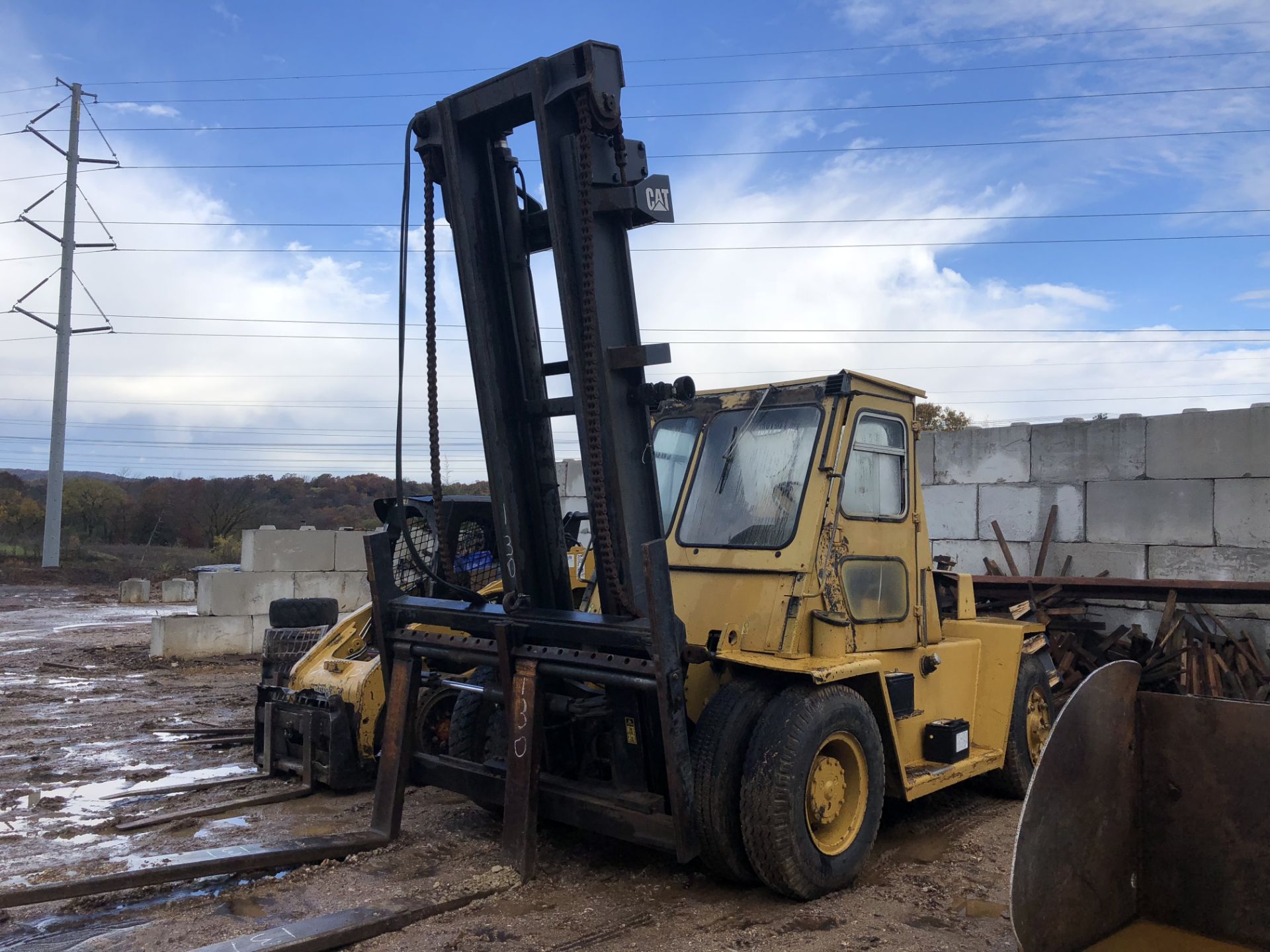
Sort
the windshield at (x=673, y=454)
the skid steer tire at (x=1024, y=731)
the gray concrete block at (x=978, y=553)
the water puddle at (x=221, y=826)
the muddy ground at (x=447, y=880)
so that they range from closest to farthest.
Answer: the muddy ground at (x=447, y=880), the water puddle at (x=221, y=826), the windshield at (x=673, y=454), the skid steer tire at (x=1024, y=731), the gray concrete block at (x=978, y=553)

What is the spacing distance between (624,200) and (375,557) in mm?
2197

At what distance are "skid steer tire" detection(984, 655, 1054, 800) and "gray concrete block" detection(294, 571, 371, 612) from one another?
28.1 ft

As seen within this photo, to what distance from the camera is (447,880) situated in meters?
4.44

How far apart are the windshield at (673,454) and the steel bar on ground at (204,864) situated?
2.28 meters

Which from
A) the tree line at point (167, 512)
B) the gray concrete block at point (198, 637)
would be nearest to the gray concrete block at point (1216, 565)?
the gray concrete block at point (198, 637)

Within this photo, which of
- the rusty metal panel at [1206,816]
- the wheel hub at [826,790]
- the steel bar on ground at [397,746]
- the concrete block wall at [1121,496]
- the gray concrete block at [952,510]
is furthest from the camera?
the gray concrete block at [952,510]

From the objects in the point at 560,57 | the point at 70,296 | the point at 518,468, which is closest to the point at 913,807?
the point at 518,468

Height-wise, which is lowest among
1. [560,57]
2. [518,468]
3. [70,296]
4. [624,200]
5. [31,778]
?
[31,778]

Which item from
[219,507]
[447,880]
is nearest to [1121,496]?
[447,880]

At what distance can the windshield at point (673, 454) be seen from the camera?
18.4 feet

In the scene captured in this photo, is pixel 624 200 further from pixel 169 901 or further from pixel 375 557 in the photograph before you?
pixel 169 901

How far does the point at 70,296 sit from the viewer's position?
1131 inches

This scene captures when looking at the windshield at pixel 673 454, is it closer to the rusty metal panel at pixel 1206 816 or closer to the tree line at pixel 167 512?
the rusty metal panel at pixel 1206 816

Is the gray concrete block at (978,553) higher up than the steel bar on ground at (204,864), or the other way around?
the gray concrete block at (978,553)
